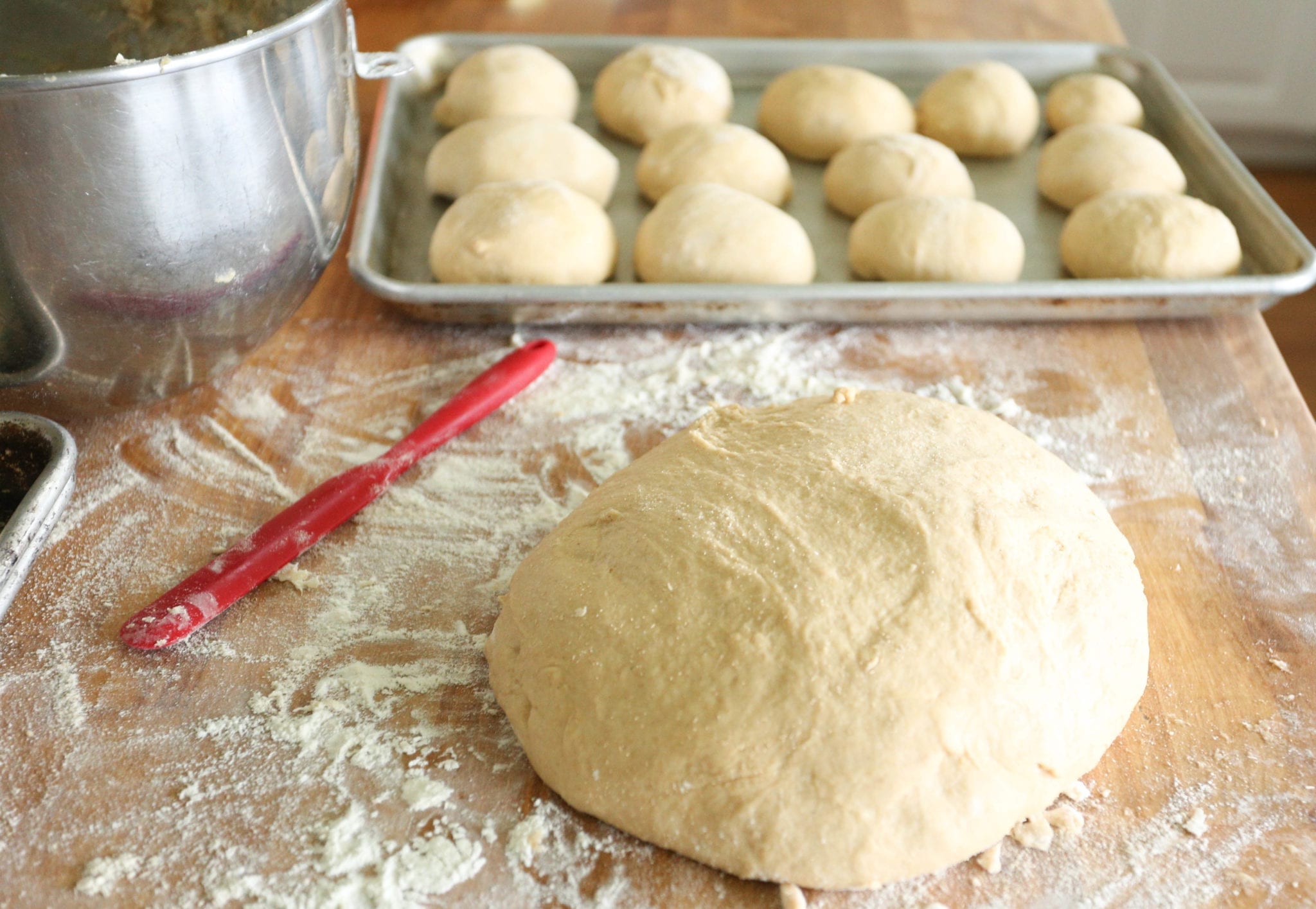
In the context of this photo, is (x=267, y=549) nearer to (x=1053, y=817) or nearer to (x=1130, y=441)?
(x=1053, y=817)

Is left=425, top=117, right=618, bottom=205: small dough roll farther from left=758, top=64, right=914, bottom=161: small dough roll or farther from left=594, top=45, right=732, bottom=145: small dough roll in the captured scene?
left=758, top=64, right=914, bottom=161: small dough roll

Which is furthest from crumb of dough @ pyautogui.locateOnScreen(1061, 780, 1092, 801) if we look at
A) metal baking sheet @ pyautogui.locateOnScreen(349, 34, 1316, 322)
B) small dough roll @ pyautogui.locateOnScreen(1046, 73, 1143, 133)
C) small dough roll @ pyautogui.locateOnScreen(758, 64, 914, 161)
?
small dough roll @ pyautogui.locateOnScreen(1046, 73, 1143, 133)

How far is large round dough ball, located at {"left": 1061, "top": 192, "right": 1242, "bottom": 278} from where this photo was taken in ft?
4.74

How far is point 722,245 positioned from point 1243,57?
8.94ft

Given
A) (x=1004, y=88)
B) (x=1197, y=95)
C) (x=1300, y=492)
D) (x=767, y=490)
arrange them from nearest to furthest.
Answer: (x=767, y=490), (x=1300, y=492), (x=1004, y=88), (x=1197, y=95)

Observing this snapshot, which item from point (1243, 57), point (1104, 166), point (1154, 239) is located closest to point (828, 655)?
point (1154, 239)

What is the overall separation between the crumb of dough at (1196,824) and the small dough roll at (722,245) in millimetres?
817

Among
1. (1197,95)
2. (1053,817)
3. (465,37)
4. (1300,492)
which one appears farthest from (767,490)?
(1197,95)

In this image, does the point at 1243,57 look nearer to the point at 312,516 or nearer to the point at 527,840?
the point at 312,516

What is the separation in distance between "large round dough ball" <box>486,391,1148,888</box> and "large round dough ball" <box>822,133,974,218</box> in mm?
697

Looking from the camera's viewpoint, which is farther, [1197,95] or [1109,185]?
[1197,95]

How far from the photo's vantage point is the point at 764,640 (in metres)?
0.85

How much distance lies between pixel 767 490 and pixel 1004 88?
116 centimetres

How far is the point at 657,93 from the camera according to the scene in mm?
1768
